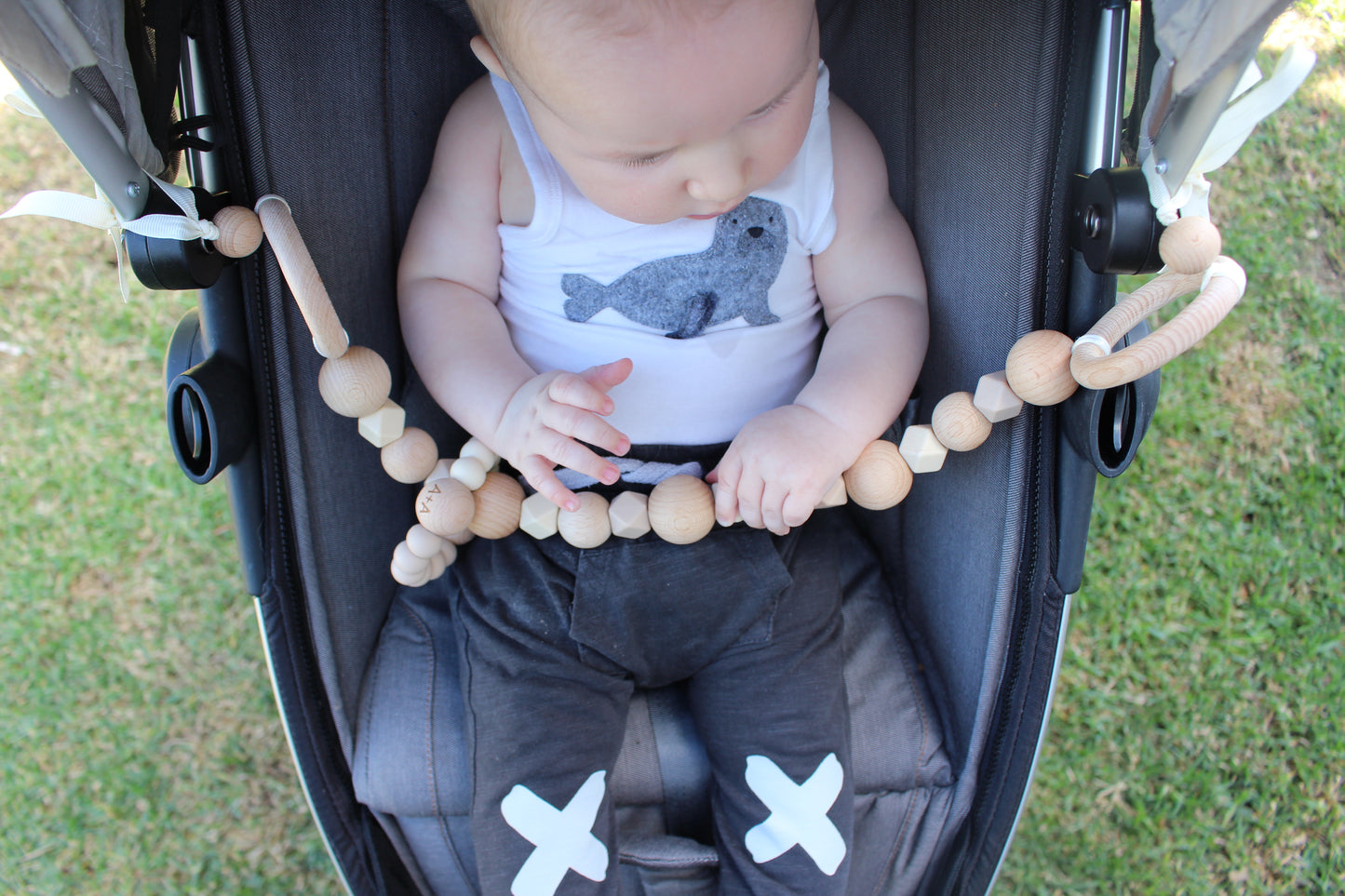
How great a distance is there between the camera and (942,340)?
3.21 feet

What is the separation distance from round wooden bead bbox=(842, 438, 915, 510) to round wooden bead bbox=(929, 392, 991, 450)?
0.15ft

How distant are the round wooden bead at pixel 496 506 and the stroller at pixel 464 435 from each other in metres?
0.16

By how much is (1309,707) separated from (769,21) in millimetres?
1284

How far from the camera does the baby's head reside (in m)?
0.65

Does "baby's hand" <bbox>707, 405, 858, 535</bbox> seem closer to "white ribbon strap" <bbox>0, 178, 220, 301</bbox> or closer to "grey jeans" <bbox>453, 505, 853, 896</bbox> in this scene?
"grey jeans" <bbox>453, 505, 853, 896</bbox>

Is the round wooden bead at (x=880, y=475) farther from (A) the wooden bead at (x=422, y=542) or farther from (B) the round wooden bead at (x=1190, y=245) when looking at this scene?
(A) the wooden bead at (x=422, y=542)

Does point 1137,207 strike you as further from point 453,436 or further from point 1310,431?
point 1310,431

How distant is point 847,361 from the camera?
93 centimetres

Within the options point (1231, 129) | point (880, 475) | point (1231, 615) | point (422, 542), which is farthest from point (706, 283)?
point (1231, 615)

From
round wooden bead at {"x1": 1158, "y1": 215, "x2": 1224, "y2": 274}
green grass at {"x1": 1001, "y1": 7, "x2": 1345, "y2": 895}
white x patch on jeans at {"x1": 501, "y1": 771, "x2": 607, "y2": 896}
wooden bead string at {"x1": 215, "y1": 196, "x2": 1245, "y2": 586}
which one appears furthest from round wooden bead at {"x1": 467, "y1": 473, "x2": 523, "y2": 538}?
green grass at {"x1": 1001, "y1": 7, "x2": 1345, "y2": 895}

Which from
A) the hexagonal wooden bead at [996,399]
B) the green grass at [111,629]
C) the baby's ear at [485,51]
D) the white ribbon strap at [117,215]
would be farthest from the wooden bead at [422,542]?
the green grass at [111,629]

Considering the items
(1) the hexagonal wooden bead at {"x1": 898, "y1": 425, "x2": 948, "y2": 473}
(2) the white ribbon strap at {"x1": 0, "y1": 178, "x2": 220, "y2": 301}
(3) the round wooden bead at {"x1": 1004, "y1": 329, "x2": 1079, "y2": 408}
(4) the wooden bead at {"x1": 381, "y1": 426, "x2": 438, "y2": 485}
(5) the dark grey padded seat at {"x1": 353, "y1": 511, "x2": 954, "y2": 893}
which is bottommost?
(5) the dark grey padded seat at {"x1": 353, "y1": 511, "x2": 954, "y2": 893}

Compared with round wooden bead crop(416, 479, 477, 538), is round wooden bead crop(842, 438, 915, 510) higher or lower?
higher

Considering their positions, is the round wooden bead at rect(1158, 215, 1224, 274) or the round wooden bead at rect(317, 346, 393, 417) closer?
the round wooden bead at rect(1158, 215, 1224, 274)
